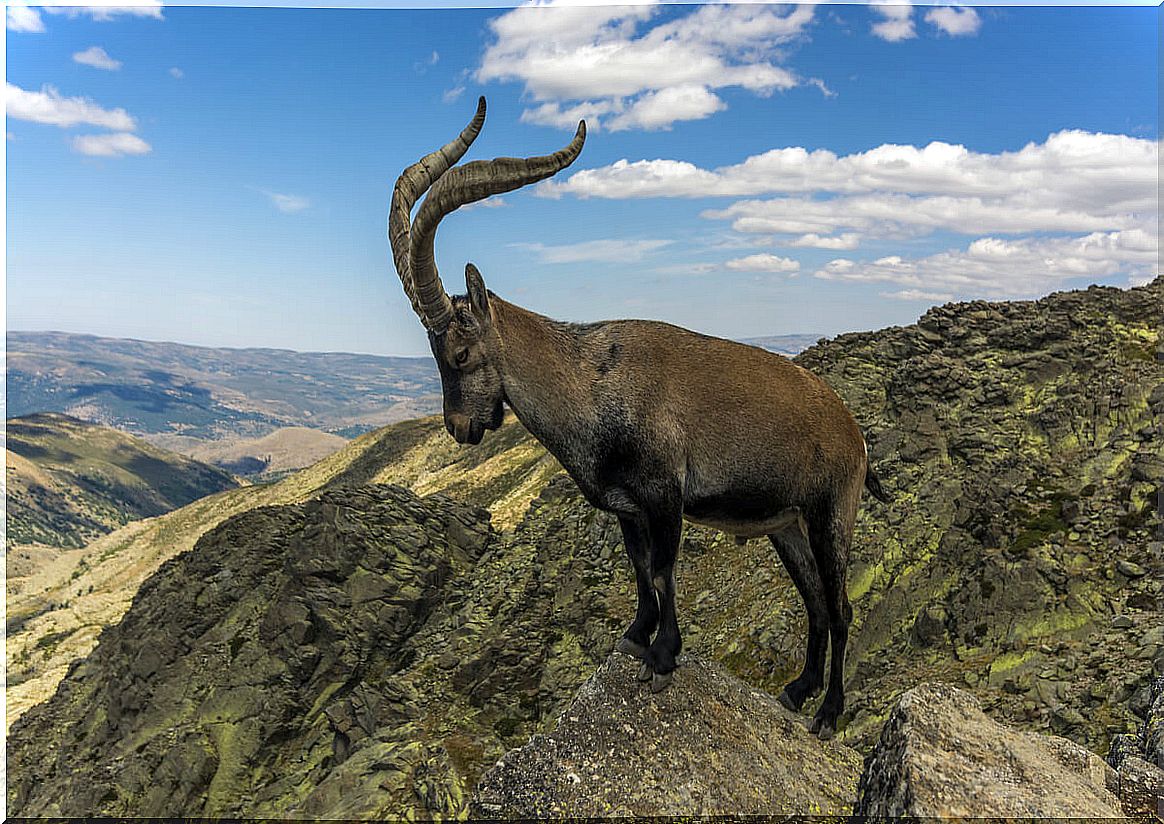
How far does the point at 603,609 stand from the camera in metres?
22.3

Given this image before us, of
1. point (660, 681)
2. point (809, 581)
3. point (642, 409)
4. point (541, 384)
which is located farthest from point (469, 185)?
point (809, 581)

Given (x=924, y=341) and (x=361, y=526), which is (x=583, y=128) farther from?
(x=924, y=341)

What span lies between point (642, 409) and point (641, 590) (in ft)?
8.00

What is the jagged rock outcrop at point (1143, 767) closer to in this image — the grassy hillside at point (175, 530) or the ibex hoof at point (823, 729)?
the ibex hoof at point (823, 729)

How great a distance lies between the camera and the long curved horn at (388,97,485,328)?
7508 millimetres

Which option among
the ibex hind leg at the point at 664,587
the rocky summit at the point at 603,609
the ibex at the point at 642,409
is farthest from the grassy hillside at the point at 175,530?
the ibex at the point at 642,409

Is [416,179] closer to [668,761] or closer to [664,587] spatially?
[664,587]

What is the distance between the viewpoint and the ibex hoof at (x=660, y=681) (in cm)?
926

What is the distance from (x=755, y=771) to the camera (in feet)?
29.4

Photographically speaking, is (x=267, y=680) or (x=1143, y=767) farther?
(x=267, y=680)

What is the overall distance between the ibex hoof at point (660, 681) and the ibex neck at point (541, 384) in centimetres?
317

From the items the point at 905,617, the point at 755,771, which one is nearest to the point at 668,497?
the point at 755,771

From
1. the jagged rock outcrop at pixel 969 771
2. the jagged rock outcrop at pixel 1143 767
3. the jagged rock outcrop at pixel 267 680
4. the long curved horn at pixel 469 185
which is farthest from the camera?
the jagged rock outcrop at pixel 267 680

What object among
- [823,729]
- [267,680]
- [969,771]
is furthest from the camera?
[267,680]
